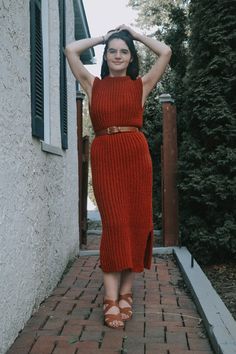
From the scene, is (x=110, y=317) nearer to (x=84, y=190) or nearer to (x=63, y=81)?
(x=63, y=81)

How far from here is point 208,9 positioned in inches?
227

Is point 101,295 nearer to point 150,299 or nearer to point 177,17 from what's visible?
point 150,299

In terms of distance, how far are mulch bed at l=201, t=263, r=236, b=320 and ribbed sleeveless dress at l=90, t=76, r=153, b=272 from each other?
1.62 m

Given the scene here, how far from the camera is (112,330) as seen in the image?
9.75 ft

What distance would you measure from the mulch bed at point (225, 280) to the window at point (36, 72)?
2.31 metres

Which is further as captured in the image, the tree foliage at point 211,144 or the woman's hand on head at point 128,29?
the tree foliage at point 211,144

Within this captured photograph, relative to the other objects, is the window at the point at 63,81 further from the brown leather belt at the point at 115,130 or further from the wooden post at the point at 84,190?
the brown leather belt at the point at 115,130

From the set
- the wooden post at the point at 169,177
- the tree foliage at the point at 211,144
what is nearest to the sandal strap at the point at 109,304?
the tree foliage at the point at 211,144

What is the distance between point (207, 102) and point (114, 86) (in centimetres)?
272

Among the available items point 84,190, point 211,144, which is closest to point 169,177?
point 211,144

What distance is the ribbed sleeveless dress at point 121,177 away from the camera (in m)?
3.04

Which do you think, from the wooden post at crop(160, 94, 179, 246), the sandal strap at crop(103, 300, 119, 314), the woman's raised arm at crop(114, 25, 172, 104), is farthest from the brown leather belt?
the wooden post at crop(160, 94, 179, 246)

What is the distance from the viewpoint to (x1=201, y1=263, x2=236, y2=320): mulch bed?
4567 mm

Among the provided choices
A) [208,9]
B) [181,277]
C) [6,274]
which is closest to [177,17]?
[208,9]
